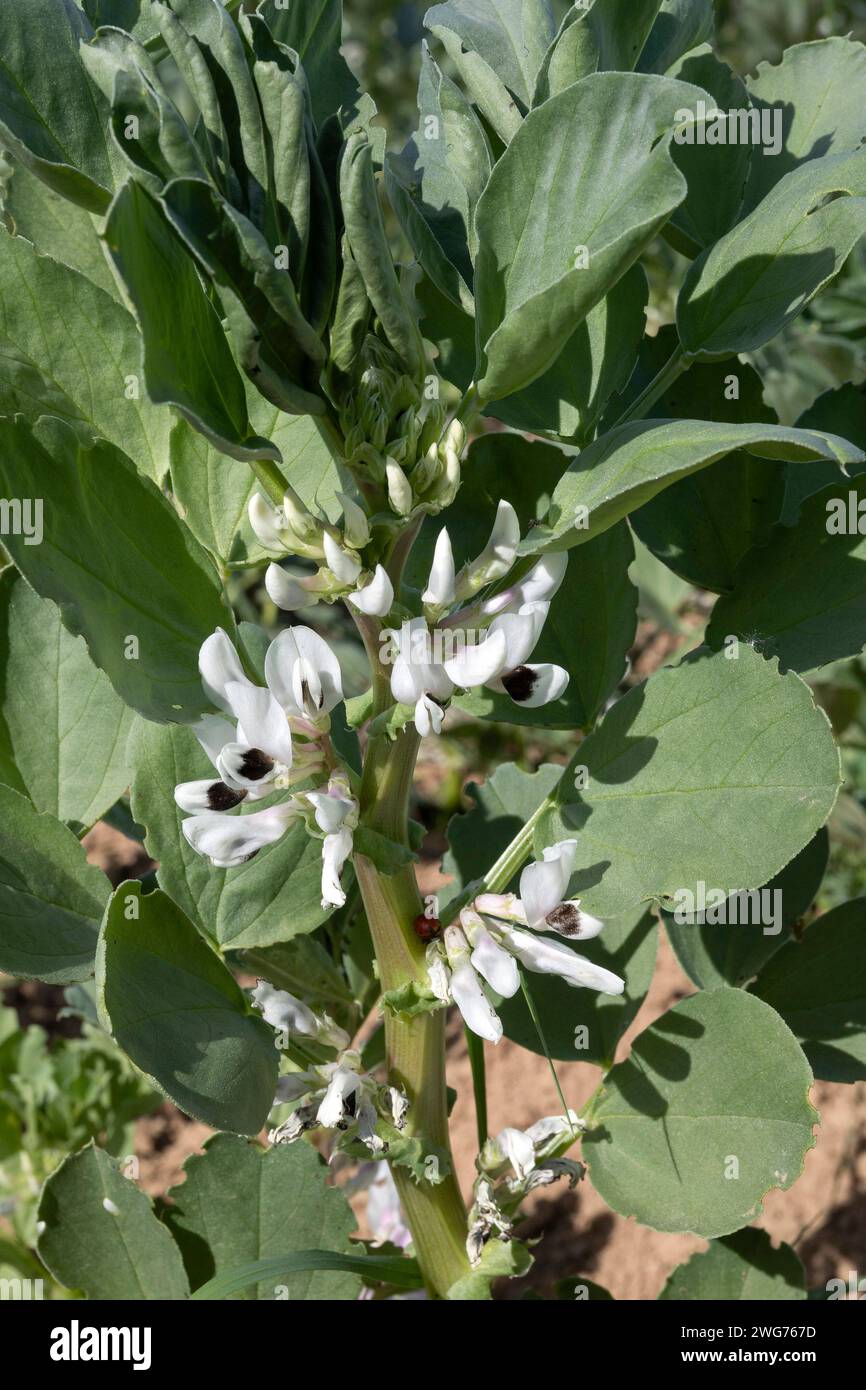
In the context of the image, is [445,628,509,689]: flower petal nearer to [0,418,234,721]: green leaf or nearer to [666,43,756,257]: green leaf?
[0,418,234,721]: green leaf

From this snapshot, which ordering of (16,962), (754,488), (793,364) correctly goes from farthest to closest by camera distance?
(793,364)
(754,488)
(16,962)

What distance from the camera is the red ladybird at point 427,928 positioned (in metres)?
0.84

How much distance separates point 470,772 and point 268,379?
7.01ft

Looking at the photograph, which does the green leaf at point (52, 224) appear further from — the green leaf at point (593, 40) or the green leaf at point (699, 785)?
the green leaf at point (699, 785)

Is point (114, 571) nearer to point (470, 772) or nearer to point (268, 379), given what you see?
point (268, 379)

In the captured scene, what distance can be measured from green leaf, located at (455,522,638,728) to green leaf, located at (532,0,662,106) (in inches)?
11.7

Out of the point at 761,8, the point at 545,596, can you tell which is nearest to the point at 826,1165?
the point at 545,596

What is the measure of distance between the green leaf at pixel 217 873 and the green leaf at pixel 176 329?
0.24 m

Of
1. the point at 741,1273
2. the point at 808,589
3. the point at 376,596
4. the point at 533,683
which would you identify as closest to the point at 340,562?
the point at 376,596

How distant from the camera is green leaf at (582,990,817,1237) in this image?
0.82m

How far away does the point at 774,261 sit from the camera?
2.45ft

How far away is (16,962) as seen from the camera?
0.78m

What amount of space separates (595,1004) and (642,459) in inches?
22.3

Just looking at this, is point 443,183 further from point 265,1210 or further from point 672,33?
point 265,1210
